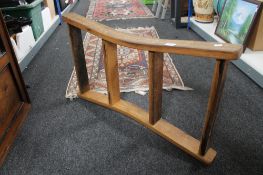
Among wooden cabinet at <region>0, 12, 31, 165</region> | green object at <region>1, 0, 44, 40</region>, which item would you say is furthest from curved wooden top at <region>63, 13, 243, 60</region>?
green object at <region>1, 0, 44, 40</region>

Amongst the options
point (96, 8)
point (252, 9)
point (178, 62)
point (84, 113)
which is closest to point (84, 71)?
point (84, 113)

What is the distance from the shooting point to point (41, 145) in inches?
58.2

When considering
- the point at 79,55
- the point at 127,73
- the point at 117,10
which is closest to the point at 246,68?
the point at 127,73

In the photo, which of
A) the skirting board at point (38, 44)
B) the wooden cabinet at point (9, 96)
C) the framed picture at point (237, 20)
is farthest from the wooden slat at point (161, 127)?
the framed picture at point (237, 20)

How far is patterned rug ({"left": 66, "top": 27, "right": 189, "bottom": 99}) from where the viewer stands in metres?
2.01

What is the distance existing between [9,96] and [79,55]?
0.56 meters

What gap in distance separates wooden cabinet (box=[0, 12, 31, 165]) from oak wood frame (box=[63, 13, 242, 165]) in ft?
1.39

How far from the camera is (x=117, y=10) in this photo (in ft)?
14.4

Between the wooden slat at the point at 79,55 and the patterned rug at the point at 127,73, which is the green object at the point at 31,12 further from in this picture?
the wooden slat at the point at 79,55

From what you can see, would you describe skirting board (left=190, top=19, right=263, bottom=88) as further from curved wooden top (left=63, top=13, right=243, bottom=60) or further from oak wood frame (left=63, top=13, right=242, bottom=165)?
curved wooden top (left=63, top=13, right=243, bottom=60)

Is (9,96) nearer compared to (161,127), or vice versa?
(161,127)

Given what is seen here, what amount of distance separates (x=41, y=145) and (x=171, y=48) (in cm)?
101

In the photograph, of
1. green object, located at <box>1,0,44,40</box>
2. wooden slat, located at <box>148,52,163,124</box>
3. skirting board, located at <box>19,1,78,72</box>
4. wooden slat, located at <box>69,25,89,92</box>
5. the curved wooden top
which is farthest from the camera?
green object, located at <box>1,0,44,40</box>

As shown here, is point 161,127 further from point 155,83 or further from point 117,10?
point 117,10
